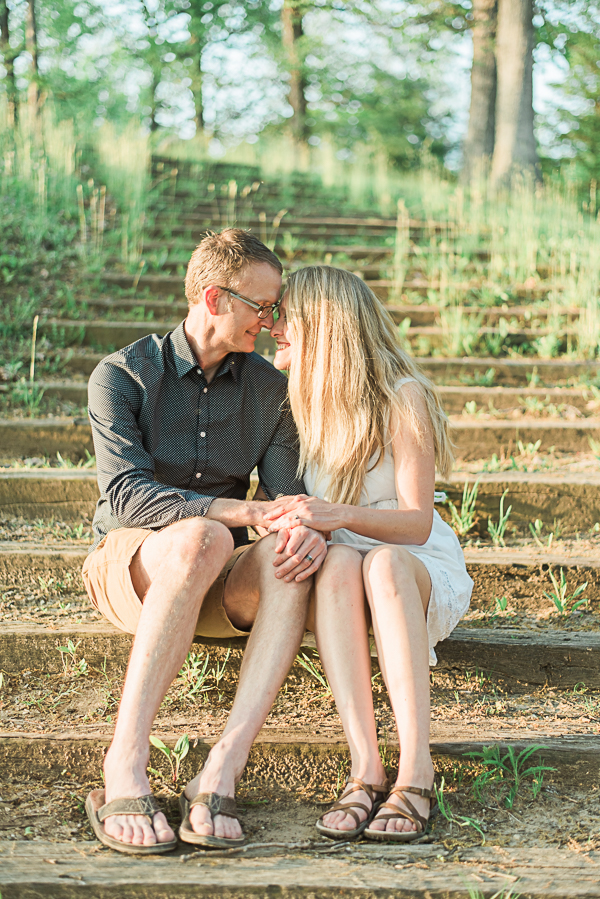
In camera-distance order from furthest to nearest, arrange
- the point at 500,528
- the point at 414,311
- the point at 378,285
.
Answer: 1. the point at 378,285
2. the point at 414,311
3. the point at 500,528

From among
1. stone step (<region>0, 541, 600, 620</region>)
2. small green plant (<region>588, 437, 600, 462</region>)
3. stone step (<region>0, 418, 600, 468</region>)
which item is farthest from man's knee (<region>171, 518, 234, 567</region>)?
small green plant (<region>588, 437, 600, 462</region>)

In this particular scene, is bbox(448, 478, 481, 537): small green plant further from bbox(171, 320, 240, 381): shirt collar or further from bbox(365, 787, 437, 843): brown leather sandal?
bbox(365, 787, 437, 843): brown leather sandal

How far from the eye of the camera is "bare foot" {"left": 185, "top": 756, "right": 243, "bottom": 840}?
150cm

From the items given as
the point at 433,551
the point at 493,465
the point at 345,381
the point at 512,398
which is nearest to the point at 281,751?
the point at 433,551

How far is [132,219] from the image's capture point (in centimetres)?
545

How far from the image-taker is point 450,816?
1646mm

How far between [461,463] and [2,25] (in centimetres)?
1101

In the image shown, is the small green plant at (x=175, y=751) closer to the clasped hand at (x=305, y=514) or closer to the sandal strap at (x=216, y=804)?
the sandal strap at (x=216, y=804)

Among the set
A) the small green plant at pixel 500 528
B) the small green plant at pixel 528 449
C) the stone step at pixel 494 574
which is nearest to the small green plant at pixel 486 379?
the small green plant at pixel 528 449

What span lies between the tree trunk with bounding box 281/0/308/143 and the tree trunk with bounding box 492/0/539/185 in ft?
12.1

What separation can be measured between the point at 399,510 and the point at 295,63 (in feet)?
38.3

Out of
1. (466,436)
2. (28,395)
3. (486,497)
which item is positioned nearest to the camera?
(486,497)

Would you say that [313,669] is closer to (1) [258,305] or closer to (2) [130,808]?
(2) [130,808]

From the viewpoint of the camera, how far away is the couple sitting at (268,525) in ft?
5.33
